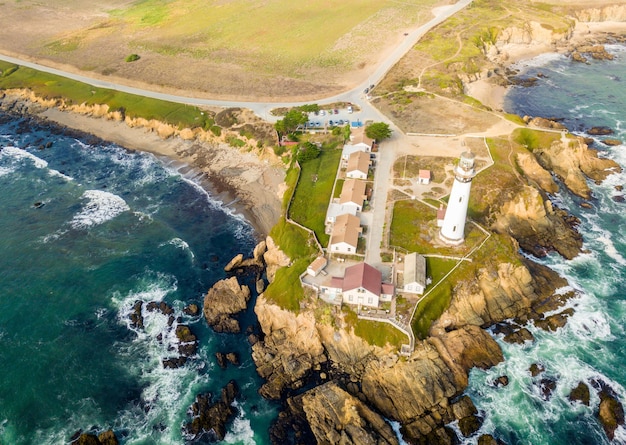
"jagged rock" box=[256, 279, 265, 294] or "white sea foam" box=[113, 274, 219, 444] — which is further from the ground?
"jagged rock" box=[256, 279, 265, 294]

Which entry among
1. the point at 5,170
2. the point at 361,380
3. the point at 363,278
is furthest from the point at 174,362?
the point at 5,170

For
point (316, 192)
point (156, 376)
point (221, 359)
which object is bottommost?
point (156, 376)

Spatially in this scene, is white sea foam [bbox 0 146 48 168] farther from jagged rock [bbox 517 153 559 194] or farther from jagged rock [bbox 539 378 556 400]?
jagged rock [bbox 539 378 556 400]

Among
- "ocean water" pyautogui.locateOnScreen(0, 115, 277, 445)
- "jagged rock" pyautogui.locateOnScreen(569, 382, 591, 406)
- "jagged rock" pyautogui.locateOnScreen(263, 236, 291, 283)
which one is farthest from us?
"jagged rock" pyautogui.locateOnScreen(263, 236, 291, 283)

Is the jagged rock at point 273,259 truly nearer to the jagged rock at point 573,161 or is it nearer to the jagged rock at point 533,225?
the jagged rock at point 533,225

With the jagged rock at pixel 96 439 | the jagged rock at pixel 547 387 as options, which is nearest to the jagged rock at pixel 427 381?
the jagged rock at pixel 547 387

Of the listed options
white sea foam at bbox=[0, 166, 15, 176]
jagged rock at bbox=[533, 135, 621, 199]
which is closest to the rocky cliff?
jagged rock at bbox=[533, 135, 621, 199]

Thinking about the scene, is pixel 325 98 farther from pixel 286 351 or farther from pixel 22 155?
pixel 22 155
